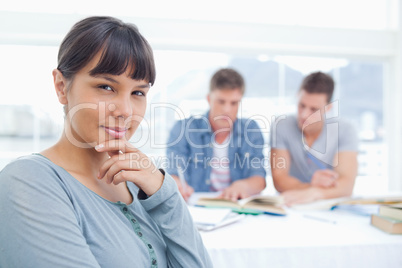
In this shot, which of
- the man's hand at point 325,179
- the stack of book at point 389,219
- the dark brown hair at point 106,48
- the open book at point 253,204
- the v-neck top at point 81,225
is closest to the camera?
the v-neck top at point 81,225

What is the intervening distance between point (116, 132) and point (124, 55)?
0.18m

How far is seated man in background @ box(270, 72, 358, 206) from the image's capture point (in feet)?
6.87

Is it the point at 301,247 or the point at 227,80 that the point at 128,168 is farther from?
the point at 227,80

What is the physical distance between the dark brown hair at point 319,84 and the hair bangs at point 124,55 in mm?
1661

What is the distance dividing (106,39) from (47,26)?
1.99 meters

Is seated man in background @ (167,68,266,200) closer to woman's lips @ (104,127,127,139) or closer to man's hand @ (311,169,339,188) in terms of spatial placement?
man's hand @ (311,169,339,188)

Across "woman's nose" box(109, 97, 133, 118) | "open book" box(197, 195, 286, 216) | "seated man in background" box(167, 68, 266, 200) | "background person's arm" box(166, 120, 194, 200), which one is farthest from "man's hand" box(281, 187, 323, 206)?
"woman's nose" box(109, 97, 133, 118)

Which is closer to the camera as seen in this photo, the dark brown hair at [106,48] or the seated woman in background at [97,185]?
the seated woman in background at [97,185]

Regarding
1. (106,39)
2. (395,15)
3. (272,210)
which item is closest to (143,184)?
(106,39)

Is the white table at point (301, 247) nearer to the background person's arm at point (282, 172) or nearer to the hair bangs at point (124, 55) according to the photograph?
the hair bangs at point (124, 55)

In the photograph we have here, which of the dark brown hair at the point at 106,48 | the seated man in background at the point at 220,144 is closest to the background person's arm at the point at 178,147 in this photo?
the seated man in background at the point at 220,144

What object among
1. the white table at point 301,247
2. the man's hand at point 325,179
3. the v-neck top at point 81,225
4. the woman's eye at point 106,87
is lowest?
the white table at point 301,247

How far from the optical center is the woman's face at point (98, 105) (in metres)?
0.68

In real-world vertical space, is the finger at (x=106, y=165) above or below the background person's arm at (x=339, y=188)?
above
